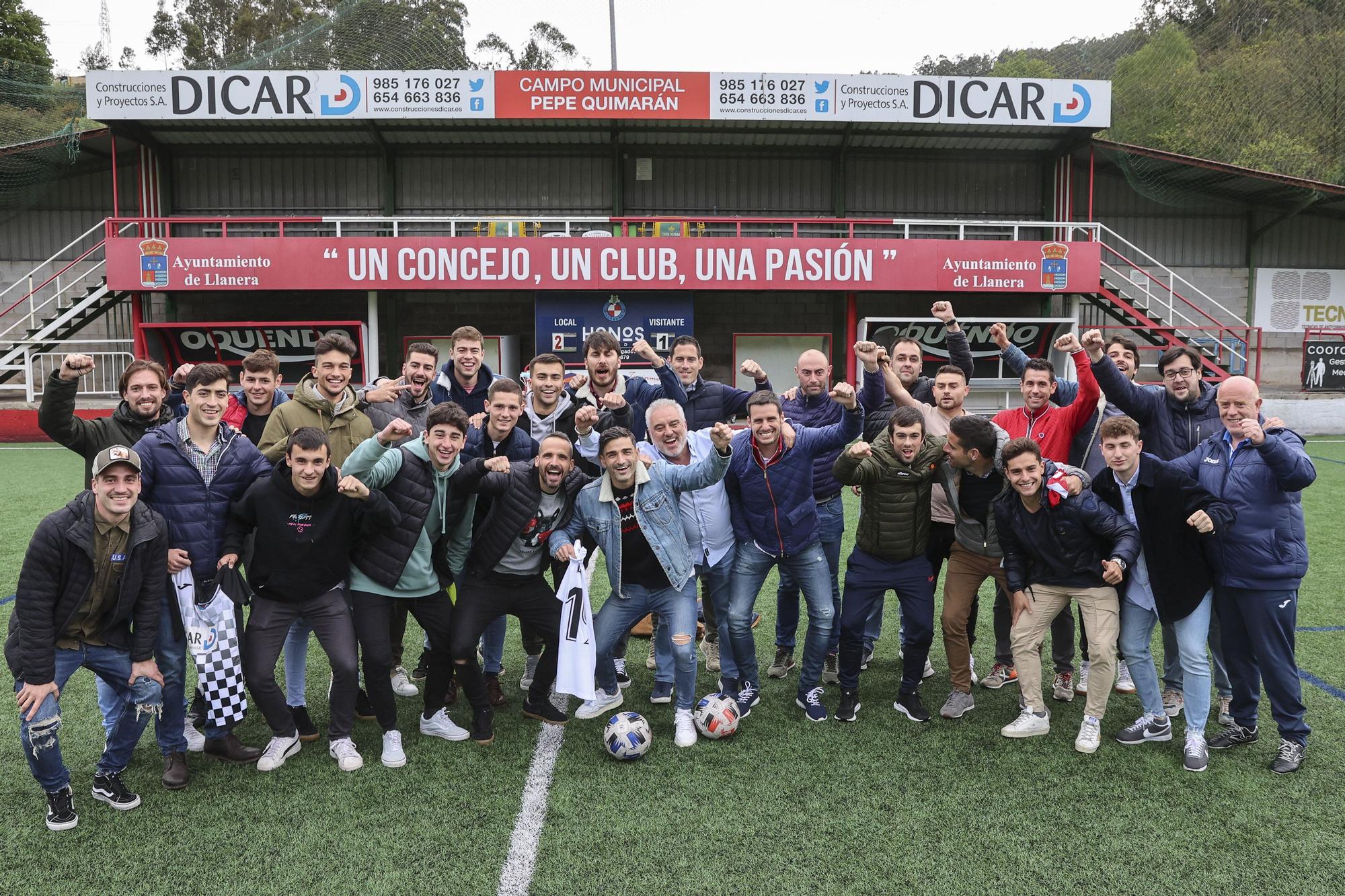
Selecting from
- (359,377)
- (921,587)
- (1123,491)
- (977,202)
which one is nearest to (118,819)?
(921,587)

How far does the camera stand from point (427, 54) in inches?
940

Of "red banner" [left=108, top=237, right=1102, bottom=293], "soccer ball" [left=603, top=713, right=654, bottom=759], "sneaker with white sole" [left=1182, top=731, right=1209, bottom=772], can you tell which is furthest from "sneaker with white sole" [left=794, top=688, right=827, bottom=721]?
"red banner" [left=108, top=237, right=1102, bottom=293]

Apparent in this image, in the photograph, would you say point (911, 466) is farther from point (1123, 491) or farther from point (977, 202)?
point (977, 202)

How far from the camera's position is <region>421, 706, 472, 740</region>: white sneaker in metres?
4.98

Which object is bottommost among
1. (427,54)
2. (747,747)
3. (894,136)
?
(747,747)

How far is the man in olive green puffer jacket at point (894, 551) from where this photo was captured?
5074mm

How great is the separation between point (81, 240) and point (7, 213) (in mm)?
1903

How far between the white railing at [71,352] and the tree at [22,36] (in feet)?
54.4

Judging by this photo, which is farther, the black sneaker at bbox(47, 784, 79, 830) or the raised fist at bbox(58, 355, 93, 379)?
the raised fist at bbox(58, 355, 93, 379)

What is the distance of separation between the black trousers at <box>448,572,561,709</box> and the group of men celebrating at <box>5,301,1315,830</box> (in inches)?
0.6

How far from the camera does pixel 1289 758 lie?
4492 millimetres

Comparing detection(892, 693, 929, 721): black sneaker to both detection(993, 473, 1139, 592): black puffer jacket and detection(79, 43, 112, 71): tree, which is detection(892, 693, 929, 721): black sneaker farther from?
detection(79, 43, 112, 71): tree

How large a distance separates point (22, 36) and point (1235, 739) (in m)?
41.5

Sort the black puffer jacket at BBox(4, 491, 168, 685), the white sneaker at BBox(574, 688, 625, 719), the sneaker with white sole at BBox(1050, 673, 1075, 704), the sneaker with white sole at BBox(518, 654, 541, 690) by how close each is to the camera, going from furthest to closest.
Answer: the sneaker with white sole at BBox(518, 654, 541, 690) < the sneaker with white sole at BBox(1050, 673, 1075, 704) < the white sneaker at BBox(574, 688, 625, 719) < the black puffer jacket at BBox(4, 491, 168, 685)
